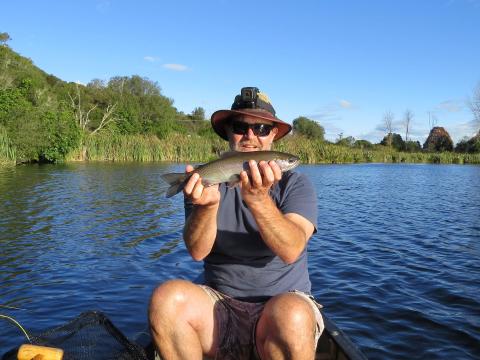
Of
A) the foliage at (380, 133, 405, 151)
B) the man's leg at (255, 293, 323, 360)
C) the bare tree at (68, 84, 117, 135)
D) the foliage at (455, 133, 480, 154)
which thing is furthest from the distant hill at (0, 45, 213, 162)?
the foliage at (455, 133, 480, 154)

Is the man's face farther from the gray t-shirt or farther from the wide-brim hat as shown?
the gray t-shirt

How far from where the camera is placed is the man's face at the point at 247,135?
11.2 feet

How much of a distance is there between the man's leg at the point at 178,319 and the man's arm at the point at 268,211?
0.64 meters

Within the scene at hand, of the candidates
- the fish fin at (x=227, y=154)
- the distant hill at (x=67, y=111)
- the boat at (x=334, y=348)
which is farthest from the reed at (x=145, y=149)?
the fish fin at (x=227, y=154)

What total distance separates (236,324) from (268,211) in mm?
936

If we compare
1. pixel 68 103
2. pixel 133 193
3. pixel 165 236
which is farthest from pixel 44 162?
pixel 165 236

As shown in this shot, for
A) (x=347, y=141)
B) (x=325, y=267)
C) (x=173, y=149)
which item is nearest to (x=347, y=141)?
(x=347, y=141)

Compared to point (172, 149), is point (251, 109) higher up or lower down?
lower down

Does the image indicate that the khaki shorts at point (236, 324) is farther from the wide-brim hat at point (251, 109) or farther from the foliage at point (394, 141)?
the foliage at point (394, 141)

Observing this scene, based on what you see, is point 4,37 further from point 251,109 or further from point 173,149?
point 251,109

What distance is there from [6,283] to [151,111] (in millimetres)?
60725

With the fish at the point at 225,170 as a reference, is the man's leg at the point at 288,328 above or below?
below

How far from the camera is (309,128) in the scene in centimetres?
9356

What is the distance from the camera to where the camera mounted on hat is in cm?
339
